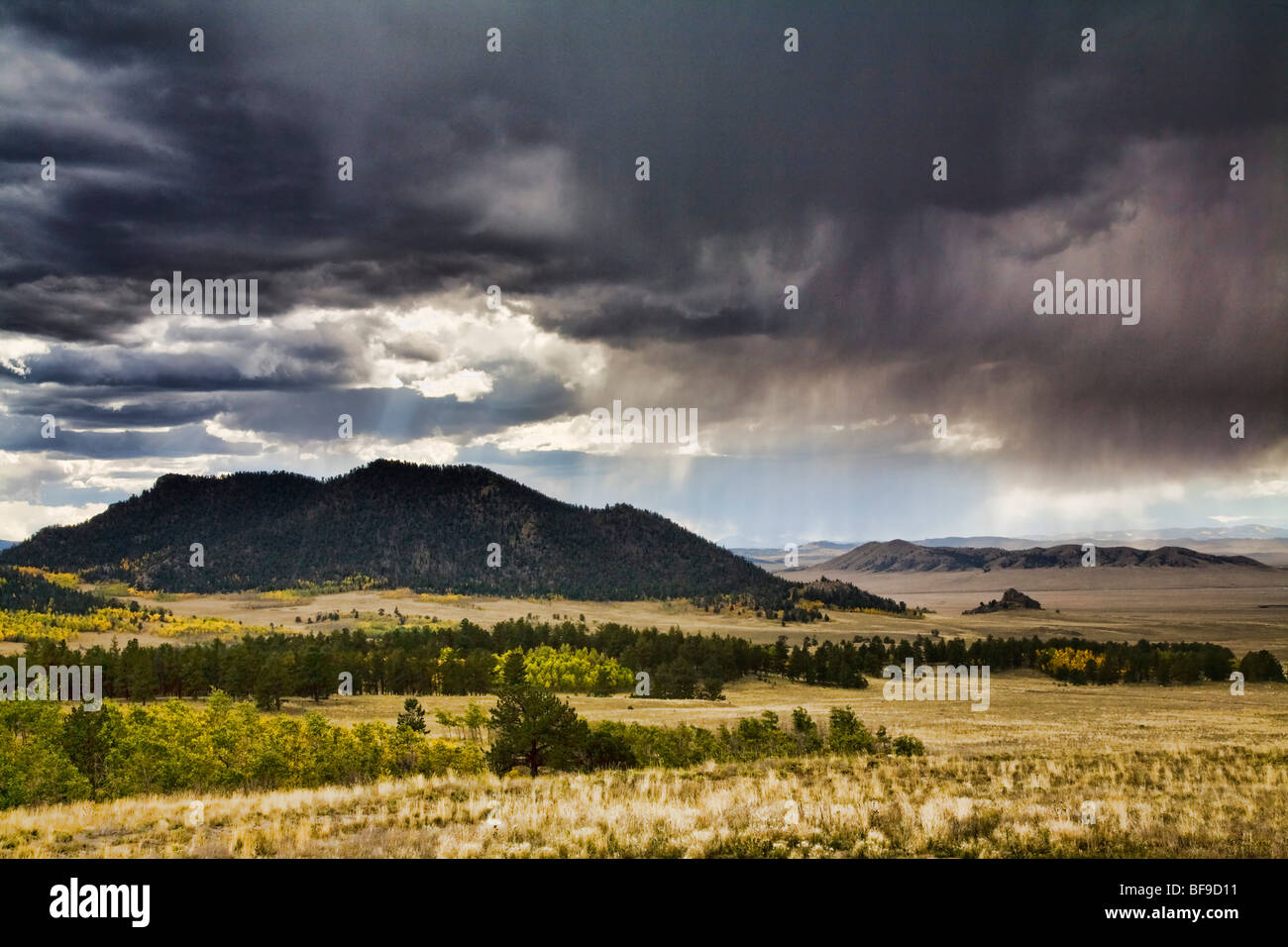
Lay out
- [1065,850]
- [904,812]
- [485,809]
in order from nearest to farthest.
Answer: [1065,850]
[904,812]
[485,809]

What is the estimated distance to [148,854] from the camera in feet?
58.8

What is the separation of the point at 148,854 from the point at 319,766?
4877 cm
